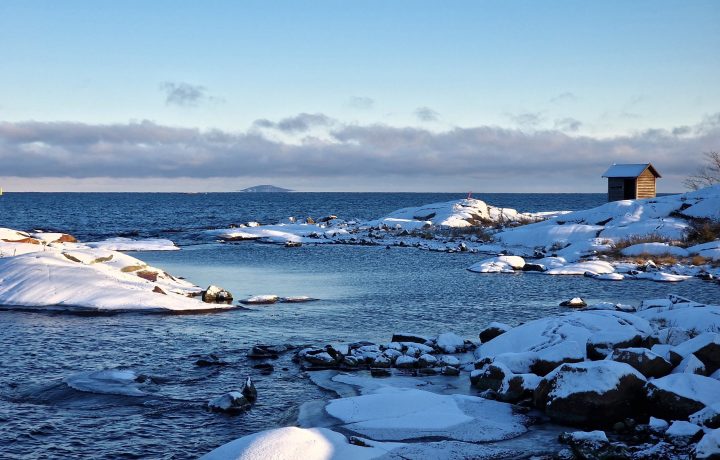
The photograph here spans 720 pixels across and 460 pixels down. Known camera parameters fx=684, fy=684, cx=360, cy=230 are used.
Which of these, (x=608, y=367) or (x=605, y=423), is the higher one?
(x=608, y=367)

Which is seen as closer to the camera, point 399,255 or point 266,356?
point 266,356

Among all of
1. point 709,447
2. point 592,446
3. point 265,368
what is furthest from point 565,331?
point 265,368

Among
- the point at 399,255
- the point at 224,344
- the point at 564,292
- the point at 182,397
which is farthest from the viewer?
the point at 399,255

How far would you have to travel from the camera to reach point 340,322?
2275 centimetres

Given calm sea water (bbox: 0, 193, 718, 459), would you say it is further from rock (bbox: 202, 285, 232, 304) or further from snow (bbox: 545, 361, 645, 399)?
snow (bbox: 545, 361, 645, 399)

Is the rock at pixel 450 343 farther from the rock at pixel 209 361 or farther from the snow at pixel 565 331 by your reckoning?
the rock at pixel 209 361

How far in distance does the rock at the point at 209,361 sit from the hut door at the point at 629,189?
174 feet

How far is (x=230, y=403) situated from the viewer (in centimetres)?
1322

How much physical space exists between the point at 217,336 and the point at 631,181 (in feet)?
169

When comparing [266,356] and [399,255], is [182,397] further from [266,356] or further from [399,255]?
[399,255]

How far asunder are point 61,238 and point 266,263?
17395mm

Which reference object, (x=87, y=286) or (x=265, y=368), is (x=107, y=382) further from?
(x=87, y=286)

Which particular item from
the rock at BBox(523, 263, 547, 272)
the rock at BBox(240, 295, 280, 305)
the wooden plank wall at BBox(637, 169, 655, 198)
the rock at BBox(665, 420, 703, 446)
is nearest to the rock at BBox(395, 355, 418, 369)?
the rock at BBox(665, 420, 703, 446)

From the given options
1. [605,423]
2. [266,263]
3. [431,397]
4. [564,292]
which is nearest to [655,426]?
[605,423]
